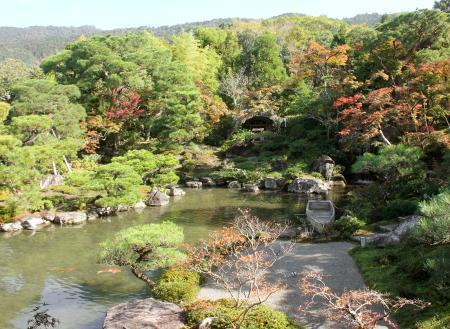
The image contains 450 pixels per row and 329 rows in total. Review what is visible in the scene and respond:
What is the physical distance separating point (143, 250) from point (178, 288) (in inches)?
57.8

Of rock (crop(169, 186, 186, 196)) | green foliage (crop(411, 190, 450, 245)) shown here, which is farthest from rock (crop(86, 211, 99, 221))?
green foliage (crop(411, 190, 450, 245))

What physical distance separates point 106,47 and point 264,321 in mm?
28468

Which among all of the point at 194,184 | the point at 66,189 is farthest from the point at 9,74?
the point at 194,184

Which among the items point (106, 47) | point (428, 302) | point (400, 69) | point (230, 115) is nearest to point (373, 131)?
point (400, 69)

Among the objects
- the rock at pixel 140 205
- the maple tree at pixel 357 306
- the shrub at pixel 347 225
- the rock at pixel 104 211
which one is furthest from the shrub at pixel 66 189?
the maple tree at pixel 357 306

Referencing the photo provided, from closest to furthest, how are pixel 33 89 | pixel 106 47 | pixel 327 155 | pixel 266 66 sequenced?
pixel 33 89 < pixel 327 155 < pixel 106 47 < pixel 266 66

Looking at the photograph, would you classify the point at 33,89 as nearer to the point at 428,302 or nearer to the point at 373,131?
the point at 373,131

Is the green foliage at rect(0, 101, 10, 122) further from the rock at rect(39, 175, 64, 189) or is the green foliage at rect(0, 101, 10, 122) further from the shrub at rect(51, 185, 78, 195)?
the shrub at rect(51, 185, 78, 195)

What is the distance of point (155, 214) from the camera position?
23375 millimetres

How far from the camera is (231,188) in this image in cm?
3041

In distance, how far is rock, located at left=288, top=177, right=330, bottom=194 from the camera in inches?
1093

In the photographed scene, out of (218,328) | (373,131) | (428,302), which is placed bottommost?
(218,328)

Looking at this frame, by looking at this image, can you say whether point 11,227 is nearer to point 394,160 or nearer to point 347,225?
point 347,225

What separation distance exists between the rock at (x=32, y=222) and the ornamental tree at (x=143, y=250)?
1038 cm
